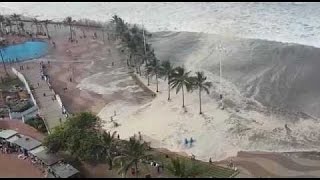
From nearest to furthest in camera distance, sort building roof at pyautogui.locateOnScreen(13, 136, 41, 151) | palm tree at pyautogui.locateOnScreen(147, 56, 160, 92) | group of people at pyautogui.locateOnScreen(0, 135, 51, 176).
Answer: group of people at pyautogui.locateOnScreen(0, 135, 51, 176)
building roof at pyautogui.locateOnScreen(13, 136, 41, 151)
palm tree at pyautogui.locateOnScreen(147, 56, 160, 92)

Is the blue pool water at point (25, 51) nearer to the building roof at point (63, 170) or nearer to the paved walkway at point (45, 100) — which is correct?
the paved walkway at point (45, 100)

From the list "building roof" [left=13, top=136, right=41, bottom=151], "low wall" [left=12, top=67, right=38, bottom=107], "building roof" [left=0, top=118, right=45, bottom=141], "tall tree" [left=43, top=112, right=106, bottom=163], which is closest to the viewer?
"tall tree" [left=43, top=112, right=106, bottom=163]

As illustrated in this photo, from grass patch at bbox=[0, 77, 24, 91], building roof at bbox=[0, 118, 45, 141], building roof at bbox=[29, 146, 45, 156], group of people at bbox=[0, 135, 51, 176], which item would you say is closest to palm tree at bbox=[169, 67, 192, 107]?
building roof at bbox=[0, 118, 45, 141]

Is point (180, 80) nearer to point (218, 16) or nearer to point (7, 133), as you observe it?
point (7, 133)

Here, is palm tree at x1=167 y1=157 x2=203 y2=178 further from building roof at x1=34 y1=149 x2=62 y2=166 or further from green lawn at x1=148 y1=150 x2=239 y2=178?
building roof at x1=34 y1=149 x2=62 y2=166

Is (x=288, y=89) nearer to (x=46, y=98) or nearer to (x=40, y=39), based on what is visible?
(x=46, y=98)

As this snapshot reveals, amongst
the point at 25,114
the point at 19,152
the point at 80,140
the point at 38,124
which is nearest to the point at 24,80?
the point at 25,114
